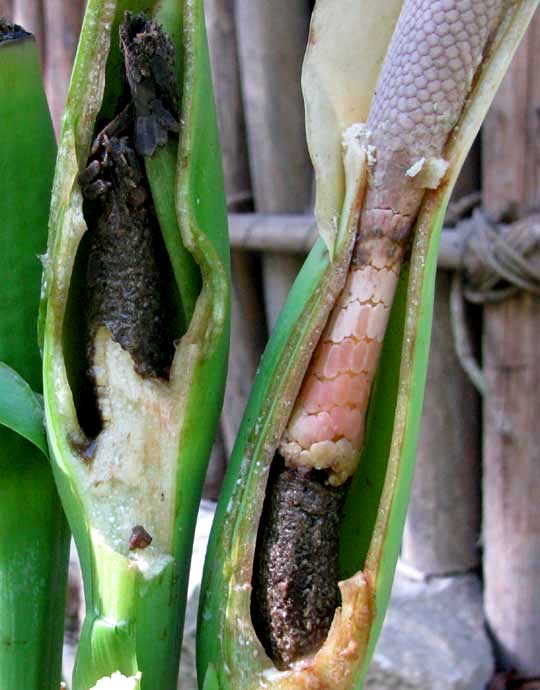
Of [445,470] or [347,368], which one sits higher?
[347,368]

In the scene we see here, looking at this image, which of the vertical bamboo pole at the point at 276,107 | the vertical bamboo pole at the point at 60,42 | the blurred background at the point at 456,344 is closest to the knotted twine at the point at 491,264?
the blurred background at the point at 456,344

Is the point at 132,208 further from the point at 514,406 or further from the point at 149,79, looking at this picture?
the point at 514,406

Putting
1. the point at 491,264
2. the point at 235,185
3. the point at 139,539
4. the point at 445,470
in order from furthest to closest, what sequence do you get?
1. the point at 235,185
2. the point at 445,470
3. the point at 491,264
4. the point at 139,539

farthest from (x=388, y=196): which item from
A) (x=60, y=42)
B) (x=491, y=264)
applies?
(x=60, y=42)

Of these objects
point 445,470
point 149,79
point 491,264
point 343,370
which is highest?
point 149,79

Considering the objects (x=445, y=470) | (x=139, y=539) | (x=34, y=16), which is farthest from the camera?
(x=34, y=16)

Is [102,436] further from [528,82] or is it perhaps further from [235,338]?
[235,338]

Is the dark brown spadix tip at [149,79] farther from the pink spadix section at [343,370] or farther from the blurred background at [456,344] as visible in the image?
the blurred background at [456,344]
